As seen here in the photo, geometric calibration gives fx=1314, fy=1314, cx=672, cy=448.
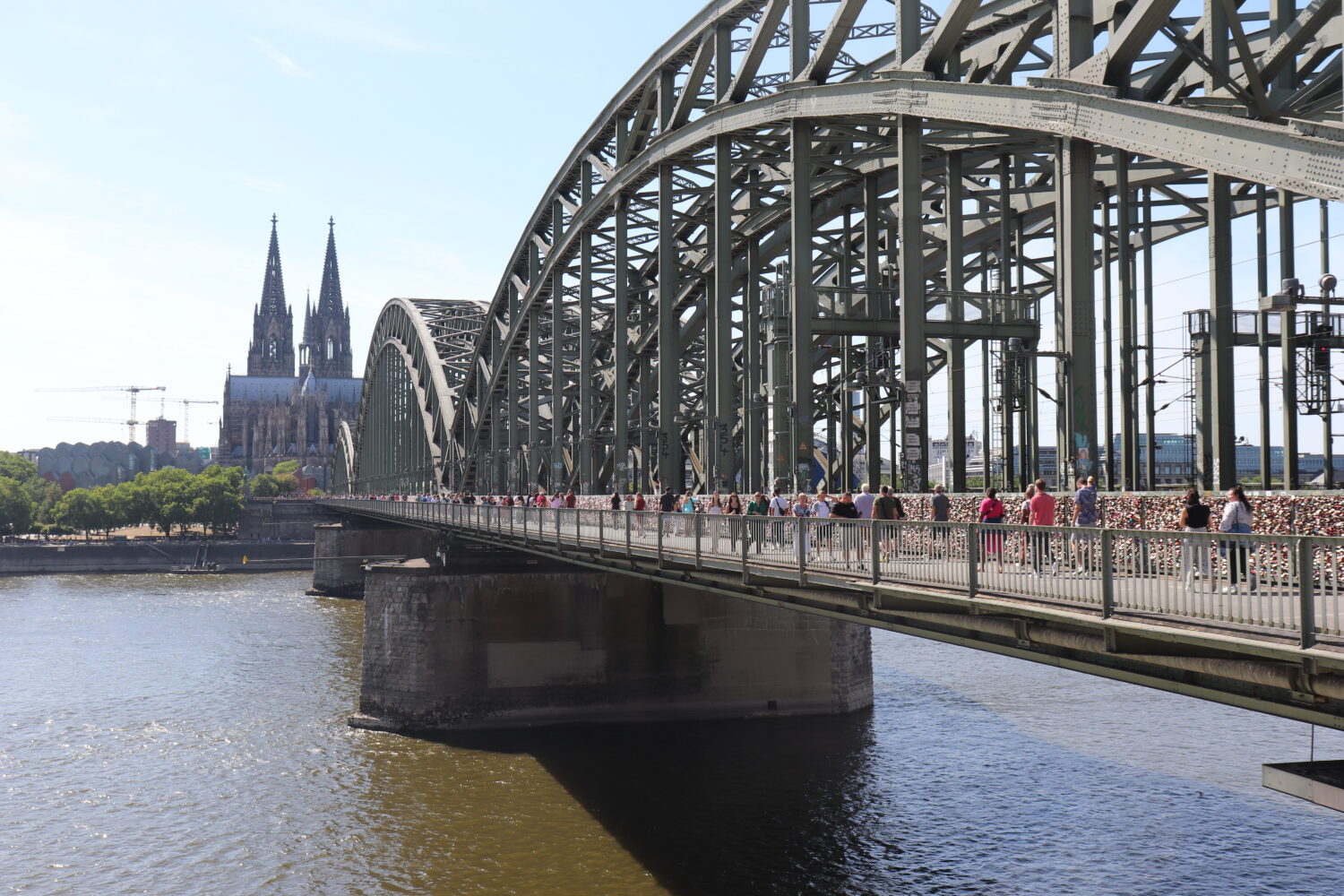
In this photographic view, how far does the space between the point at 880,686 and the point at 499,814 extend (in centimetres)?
1763

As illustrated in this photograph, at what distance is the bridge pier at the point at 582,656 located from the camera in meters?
37.0

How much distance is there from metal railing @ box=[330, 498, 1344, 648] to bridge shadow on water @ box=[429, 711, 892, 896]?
6221 mm

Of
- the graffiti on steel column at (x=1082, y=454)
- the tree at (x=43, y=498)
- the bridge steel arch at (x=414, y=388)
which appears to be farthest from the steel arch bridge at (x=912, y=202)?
the tree at (x=43, y=498)

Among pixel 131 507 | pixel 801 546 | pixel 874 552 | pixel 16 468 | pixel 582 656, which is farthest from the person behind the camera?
pixel 16 468

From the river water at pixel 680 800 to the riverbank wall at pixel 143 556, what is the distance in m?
73.4

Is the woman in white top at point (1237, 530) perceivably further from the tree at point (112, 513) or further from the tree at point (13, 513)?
the tree at point (13, 513)

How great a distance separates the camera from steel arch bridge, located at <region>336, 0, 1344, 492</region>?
821 inches

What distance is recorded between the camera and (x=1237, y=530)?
1437 centimetres

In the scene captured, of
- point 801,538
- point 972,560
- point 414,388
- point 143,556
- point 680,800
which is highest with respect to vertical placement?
point 414,388

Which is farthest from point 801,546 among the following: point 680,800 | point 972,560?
point 680,800

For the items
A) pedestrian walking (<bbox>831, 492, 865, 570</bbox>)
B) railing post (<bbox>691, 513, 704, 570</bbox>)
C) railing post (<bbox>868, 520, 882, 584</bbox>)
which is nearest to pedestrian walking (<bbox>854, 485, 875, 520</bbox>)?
railing post (<bbox>691, 513, 704, 570</bbox>)

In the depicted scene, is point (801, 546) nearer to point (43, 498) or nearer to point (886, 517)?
point (886, 517)

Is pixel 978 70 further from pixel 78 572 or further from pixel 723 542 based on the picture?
pixel 78 572

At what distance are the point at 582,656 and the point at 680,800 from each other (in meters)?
8.66
